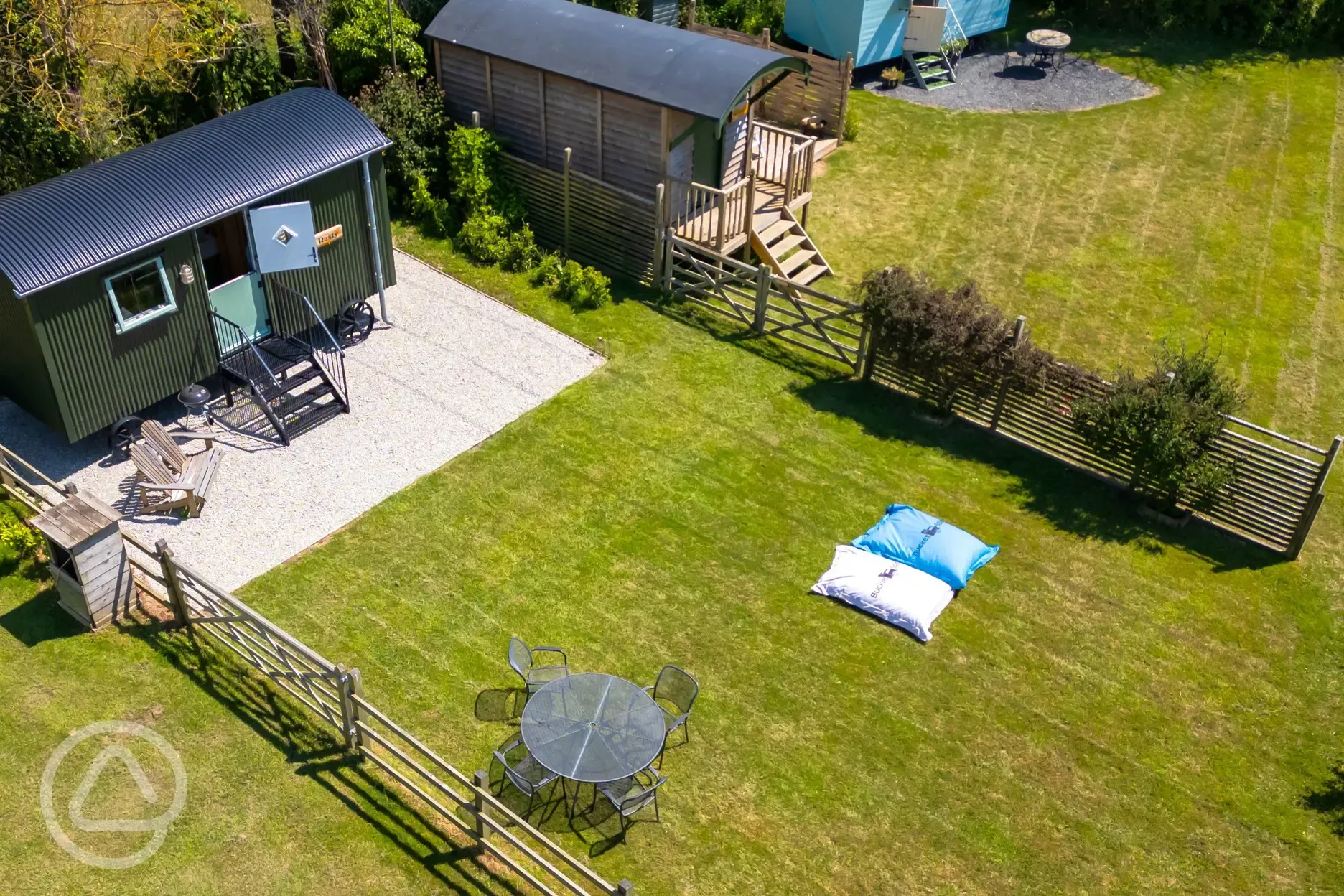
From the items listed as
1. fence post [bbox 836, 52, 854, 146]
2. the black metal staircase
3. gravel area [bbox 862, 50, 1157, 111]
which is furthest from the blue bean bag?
gravel area [bbox 862, 50, 1157, 111]

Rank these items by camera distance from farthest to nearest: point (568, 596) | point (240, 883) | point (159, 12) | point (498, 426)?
point (159, 12), point (498, 426), point (568, 596), point (240, 883)

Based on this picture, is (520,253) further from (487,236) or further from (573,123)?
(573,123)

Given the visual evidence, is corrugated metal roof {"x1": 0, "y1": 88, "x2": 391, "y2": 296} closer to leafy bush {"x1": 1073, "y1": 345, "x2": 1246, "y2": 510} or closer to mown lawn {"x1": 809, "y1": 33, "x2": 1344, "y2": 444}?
mown lawn {"x1": 809, "y1": 33, "x2": 1344, "y2": 444}

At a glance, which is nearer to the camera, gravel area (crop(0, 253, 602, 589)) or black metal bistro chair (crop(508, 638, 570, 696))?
black metal bistro chair (crop(508, 638, 570, 696))

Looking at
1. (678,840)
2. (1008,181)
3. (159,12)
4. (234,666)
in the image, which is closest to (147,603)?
(234,666)

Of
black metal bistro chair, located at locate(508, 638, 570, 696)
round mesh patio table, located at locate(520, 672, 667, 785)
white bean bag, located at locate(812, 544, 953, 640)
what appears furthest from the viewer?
white bean bag, located at locate(812, 544, 953, 640)

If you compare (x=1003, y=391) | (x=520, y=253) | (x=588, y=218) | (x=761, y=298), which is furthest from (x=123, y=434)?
(x=1003, y=391)

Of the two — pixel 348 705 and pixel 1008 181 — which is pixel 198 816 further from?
pixel 1008 181

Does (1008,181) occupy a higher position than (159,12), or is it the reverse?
(159,12)
